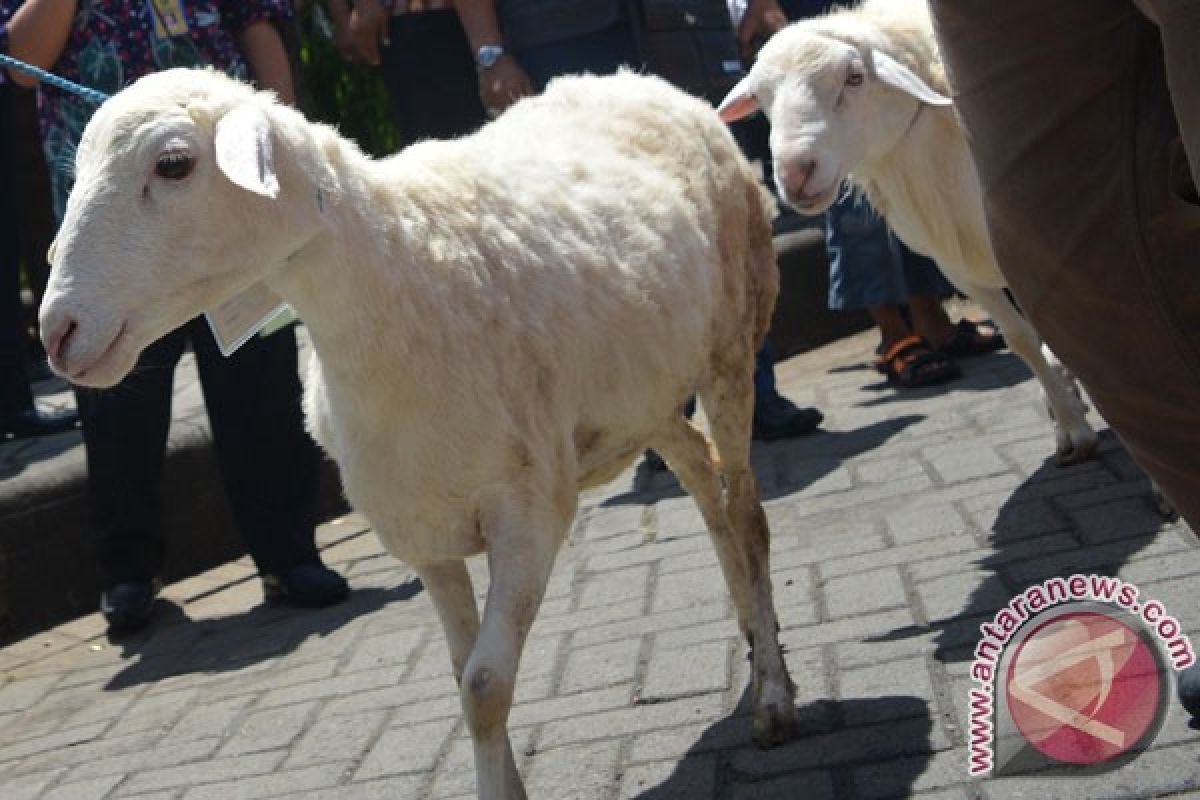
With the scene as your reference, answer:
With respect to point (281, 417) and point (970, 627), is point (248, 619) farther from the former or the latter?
point (970, 627)

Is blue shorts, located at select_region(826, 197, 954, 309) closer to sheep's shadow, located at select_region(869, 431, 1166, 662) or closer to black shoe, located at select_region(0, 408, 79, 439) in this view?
sheep's shadow, located at select_region(869, 431, 1166, 662)

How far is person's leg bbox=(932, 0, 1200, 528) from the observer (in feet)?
7.87

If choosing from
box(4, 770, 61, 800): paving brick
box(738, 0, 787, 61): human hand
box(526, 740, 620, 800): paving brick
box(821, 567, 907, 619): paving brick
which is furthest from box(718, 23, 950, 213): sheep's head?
box(4, 770, 61, 800): paving brick

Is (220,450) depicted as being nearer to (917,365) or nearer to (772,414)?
(772,414)

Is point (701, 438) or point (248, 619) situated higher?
point (701, 438)

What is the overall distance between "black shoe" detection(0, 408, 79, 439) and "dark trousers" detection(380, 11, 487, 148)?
2158 mm

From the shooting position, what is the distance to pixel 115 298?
2930 millimetres

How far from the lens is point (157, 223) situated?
9.78 feet

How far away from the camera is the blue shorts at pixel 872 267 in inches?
284

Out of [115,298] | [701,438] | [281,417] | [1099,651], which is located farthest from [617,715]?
[281,417]

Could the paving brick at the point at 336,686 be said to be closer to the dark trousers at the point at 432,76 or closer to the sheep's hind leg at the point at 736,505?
the sheep's hind leg at the point at 736,505

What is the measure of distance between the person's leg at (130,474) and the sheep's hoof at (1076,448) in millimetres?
2753

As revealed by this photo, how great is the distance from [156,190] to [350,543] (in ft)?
12.0

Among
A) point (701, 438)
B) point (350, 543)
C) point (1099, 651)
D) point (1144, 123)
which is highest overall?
point (1144, 123)
